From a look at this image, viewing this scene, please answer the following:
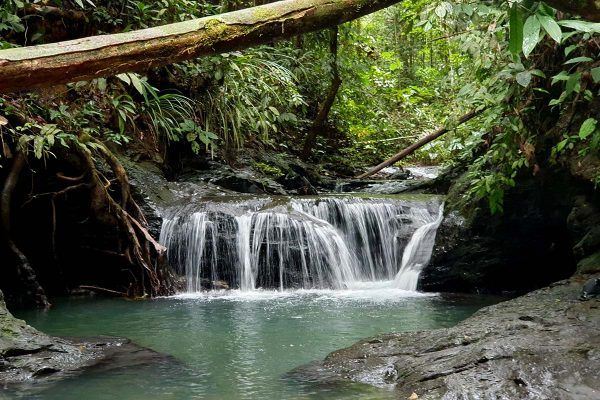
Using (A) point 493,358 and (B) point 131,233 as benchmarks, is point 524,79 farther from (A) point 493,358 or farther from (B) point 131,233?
(B) point 131,233

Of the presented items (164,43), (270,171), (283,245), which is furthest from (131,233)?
(164,43)

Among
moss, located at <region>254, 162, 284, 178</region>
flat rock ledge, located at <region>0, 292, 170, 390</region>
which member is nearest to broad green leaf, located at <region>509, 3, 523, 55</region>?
flat rock ledge, located at <region>0, 292, 170, 390</region>

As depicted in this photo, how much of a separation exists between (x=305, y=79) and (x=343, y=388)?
31.7ft

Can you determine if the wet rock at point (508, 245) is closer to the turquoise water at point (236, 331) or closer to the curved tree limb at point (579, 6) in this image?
the turquoise water at point (236, 331)

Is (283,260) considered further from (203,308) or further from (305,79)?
(305,79)

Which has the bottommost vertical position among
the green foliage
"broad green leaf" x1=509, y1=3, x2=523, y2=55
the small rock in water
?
the small rock in water

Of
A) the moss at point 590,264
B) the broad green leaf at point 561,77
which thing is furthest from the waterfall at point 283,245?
the broad green leaf at point 561,77

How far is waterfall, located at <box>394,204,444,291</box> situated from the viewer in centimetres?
796

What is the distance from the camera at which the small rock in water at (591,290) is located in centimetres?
426

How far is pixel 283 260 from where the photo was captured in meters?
8.23

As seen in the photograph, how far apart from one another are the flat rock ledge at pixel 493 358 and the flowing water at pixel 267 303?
9.6 inches

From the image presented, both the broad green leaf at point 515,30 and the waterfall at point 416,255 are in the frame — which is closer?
the broad green leaf at point 515,30

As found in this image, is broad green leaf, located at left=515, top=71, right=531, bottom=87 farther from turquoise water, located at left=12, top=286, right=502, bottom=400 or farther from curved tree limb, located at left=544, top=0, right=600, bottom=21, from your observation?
turquoise water, located at left=12, top=286, right=502, bottom=400

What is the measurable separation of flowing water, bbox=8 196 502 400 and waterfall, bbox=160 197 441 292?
0.05 ft
